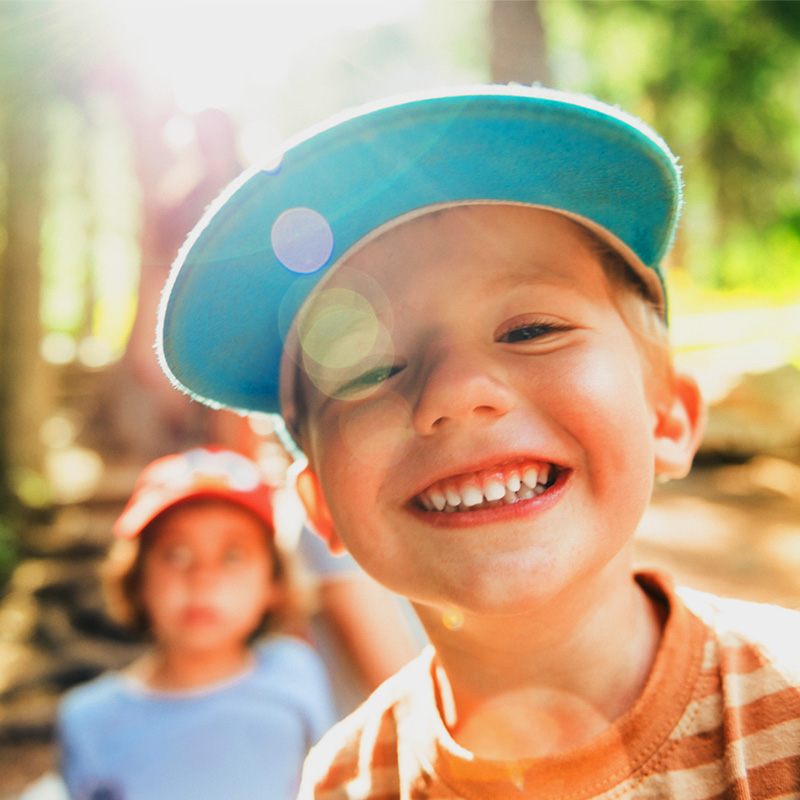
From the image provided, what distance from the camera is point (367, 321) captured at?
1.22 meters

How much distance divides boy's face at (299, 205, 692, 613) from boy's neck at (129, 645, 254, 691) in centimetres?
171

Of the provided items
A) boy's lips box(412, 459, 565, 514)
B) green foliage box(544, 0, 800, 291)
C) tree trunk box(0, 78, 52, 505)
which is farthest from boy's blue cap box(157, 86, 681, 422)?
green foliage box(544, 0, 800, 291)

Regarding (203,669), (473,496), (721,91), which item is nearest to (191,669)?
(203,669)

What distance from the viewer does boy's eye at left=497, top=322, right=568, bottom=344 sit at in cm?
116

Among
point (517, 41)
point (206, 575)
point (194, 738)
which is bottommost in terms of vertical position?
point (194, 738)

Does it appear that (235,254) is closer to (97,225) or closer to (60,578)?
(60,578)

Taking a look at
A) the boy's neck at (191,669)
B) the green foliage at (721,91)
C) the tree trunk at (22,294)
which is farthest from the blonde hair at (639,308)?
the green foliage at (721,91)

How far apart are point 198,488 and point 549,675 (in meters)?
1.82

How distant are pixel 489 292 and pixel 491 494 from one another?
0.32 m

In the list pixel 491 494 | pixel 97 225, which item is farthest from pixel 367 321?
pixel 97 225

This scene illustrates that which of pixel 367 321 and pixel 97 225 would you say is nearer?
pixel 367 321

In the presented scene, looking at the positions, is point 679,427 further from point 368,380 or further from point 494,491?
point 368,380

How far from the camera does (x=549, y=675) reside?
1.21m

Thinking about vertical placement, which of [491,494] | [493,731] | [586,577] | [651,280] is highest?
[651,280]
